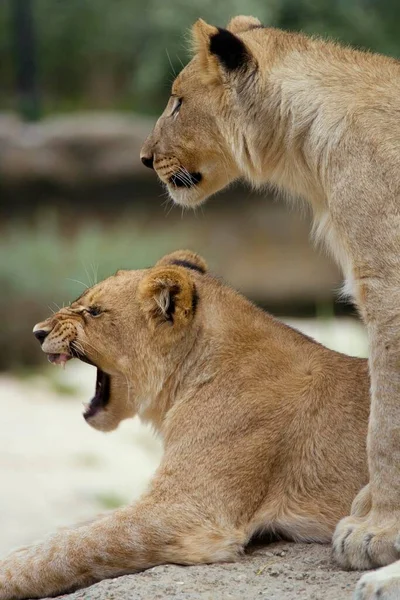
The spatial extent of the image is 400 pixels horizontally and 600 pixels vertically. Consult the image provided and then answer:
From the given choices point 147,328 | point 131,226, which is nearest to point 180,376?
point 147,328

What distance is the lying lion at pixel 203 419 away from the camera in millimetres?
3705

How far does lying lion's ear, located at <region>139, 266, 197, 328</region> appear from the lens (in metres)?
4.03

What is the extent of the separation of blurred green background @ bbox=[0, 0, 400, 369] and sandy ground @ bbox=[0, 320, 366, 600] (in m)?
1.45

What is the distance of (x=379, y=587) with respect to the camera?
10.3ft

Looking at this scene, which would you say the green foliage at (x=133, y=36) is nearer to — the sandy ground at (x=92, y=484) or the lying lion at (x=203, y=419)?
the sandy ground at (x=92, y=484)

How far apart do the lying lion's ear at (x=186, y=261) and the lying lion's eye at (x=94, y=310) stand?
0.99 feet

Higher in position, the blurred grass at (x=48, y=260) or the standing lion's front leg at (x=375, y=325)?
the blurred grass at (x=48, y=260)

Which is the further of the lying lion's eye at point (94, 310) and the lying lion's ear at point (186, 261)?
the lying lion's ear at point (186, 261)

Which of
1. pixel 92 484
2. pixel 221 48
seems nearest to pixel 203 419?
pixel 221 48

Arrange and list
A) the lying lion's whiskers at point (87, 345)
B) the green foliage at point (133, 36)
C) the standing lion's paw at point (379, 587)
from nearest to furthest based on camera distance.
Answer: the standing lion's paw at point (379, 587)
the lying lion's whiskers at point (87, 345)
the green foliage at point (133, 36)

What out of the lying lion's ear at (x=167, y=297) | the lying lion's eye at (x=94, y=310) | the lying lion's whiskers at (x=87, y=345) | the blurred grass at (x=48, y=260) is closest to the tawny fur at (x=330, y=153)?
the lying lion's ear at (x=167, y=297)

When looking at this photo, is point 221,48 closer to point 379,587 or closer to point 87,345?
point 87,345

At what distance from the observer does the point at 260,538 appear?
3.88 metres

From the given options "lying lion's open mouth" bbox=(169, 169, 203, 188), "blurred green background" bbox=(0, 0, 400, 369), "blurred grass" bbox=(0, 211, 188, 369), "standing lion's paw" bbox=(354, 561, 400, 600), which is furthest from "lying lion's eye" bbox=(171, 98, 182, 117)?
"blurred green background" bbox=(0, 0, 400, 369)
